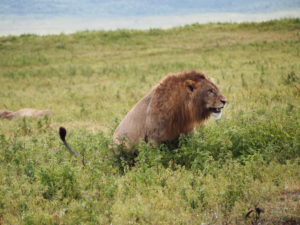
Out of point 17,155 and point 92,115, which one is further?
point 92,115

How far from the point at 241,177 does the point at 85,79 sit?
1636cm

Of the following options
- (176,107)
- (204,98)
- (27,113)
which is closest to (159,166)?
(176,107)

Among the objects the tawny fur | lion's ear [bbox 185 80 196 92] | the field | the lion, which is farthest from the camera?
the tawny fur

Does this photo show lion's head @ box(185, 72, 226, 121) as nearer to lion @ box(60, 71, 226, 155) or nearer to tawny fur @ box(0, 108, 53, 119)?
lion @ box(60, 71, 226, 155)

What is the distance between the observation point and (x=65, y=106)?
15203mm

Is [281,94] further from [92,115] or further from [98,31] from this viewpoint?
[98,31]

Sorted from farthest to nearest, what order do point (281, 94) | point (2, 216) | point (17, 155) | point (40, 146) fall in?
point (281, 94)
point (40, 146)
point (17, 155)
point (2, 216)

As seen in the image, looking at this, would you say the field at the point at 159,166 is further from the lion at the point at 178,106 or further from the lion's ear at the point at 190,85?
the lion's ear at the point at 190,85

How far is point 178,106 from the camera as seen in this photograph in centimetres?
697

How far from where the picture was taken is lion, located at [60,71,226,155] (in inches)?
274

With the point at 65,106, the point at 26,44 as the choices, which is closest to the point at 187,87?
the point at 65,106

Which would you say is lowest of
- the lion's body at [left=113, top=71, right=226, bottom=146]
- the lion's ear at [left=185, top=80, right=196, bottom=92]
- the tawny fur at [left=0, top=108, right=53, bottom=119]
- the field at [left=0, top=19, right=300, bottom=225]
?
the tawny fur at [left=0, top=108, right=53, bottom=119]

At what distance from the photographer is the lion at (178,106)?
695cm

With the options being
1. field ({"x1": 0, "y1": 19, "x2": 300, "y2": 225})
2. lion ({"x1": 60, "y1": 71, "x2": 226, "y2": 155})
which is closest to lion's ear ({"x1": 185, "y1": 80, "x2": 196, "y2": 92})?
lion ({"x1": 60, "y1": 71, "x2": 226, "y2": 155})
